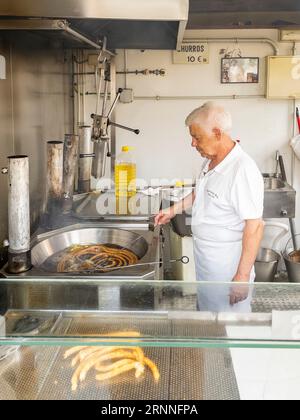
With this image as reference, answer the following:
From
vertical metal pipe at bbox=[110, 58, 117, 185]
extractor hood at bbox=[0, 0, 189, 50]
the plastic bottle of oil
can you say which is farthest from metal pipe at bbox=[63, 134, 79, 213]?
vertical metal pipe at bbox=[110, 58, 117, 185]

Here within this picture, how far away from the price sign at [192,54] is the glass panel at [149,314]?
115 inches

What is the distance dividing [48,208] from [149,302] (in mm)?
1374

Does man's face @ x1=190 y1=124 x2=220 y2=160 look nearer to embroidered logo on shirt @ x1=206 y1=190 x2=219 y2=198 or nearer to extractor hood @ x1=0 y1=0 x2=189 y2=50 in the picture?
embroidered logo on shirt @ x1=206 y1=190 x2=219 y2=198

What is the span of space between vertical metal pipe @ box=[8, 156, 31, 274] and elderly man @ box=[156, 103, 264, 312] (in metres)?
0.83

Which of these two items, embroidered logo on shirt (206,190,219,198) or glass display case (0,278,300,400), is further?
embroidered logo on shirt (206,190,219,198)

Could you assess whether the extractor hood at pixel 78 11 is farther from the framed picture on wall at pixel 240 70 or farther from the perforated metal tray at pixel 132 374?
the framed picture on wall at pixel 240 70

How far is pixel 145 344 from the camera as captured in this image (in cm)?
89

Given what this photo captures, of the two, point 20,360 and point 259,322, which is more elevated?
point 259,322

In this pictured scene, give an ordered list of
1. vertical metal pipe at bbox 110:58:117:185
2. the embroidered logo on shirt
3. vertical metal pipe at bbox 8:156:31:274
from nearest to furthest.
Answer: vertical metal pipe at bbox 8:156:31:274
the embroidered logo on shirt
vertical metal pipe at bbox 110:58:117:185

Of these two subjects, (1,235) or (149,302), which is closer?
(149,302)

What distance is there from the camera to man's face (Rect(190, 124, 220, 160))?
210 cm

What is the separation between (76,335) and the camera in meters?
0.92

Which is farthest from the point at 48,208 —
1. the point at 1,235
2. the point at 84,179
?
the point at 84,179
